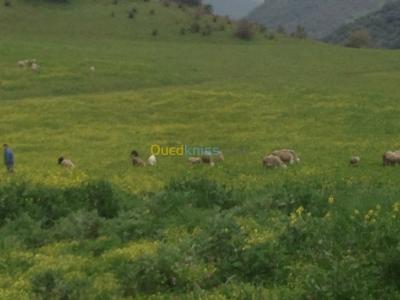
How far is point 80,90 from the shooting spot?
2408 inches

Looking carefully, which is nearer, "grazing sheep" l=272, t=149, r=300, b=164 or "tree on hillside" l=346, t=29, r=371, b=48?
"grazing sheep" l=272, t=149, r=300, b=164

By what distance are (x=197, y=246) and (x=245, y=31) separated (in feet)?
258

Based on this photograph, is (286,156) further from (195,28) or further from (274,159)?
(195,28)

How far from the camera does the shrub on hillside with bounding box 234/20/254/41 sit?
93438 mm

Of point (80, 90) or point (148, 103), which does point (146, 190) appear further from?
point (80, 90)

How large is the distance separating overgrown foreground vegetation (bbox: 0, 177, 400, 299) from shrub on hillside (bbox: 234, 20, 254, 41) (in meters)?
70.5

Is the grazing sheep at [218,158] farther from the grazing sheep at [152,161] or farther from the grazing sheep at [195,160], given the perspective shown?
the grazing sheep at [152,161]

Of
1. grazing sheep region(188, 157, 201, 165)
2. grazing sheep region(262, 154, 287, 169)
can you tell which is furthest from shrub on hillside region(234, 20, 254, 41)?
grazing sheep region(262, 154, 287, 169)

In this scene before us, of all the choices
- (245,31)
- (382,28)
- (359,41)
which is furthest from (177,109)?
(382,28)

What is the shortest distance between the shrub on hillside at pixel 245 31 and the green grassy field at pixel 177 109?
1.04m

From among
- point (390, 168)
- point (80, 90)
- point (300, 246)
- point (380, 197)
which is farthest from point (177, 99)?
point (300, 246)

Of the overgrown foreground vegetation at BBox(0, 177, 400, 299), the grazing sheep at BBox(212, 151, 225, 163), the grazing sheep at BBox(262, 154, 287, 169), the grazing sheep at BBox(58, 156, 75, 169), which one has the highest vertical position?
the overgrown foreground vegetation at BBox(0, 177, 400, 299)

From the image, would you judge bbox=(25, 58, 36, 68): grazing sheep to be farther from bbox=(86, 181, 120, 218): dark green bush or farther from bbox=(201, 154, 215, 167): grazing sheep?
bbox=(86, 181, 120, 218): dark green bush

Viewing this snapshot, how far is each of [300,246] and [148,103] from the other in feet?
125
